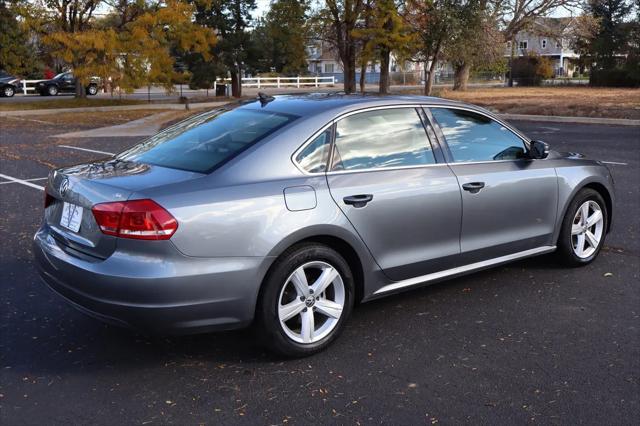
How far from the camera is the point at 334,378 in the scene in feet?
12.5

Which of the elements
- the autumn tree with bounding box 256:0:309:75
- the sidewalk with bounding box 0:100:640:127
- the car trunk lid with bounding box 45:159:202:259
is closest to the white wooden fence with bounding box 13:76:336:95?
the sidewalk with bounding box 0:100:640:127

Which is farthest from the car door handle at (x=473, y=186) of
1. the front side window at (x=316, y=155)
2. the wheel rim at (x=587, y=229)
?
the wheel rim at (x=587, y=229)

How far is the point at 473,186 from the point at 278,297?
5.77 feet

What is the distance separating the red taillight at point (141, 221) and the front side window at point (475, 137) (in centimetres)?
224

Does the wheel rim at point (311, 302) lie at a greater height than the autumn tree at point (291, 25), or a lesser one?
lesser

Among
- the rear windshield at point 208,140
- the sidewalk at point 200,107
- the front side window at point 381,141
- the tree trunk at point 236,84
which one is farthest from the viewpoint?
the tree trunk at point 236,84

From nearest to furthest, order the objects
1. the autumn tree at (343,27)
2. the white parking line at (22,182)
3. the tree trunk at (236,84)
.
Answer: the white parking line at (22,182) < the autumn tree at (343,27) < the tree trunk at (236,84)

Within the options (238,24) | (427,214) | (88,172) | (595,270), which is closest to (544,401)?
(427,214)

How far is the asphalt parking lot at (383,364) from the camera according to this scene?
11.3 ft

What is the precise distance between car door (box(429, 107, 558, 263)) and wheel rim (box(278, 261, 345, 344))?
115 cm

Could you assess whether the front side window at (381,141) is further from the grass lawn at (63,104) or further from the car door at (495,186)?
the grass lawn at (63,104)

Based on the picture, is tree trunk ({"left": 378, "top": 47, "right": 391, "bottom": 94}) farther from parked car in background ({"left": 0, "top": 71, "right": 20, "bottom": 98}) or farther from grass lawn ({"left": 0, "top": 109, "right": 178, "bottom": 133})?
parked car in background ({"left": 0, "top": 71, "right": 20, "bottom": 98})

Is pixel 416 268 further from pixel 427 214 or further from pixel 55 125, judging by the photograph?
pixel 55 125

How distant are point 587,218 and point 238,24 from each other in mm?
31897
